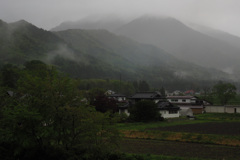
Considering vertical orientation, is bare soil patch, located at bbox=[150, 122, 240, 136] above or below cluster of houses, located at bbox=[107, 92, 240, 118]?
below

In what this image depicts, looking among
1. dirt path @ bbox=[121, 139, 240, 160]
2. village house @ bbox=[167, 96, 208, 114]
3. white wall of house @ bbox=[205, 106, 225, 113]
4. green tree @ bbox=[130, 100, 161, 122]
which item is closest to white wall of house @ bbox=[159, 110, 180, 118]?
green tree @ bbox=[130, 100, 161, 122]

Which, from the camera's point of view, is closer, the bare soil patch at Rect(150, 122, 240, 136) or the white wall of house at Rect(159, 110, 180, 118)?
the bare soil patch at Rect(150, 122, 240, 136)

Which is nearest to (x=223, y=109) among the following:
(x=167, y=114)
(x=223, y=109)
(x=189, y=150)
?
(x=223, y=109)

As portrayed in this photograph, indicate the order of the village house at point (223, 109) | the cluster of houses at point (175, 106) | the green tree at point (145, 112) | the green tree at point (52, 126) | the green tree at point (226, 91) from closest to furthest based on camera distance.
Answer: the green tree at point (52, 126)
the green tree at point (145, 112)
the cluster of houses at point (175, 106)
the village house at point (223, 109)
the green tree at point (226, 91)

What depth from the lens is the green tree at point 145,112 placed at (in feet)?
155

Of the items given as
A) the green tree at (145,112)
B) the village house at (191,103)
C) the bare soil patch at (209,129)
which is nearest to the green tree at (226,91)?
the village house at (191,103)

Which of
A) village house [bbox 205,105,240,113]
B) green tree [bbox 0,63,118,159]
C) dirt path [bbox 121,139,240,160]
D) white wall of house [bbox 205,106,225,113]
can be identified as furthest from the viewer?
white wall of house [bbox 205,106,225,113]

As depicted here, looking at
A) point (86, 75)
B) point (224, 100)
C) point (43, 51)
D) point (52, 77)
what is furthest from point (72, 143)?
point (43, 51)

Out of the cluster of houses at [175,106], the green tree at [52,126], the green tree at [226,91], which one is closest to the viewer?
the green tree at [52,126]

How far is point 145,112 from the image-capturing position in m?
47.3

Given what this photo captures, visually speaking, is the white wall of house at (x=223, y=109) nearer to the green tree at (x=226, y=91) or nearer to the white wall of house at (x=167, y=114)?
the green tree at (x=226, y=91)

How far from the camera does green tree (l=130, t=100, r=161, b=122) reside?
4728 centimetres

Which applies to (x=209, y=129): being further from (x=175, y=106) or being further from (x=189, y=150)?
(x=175, y=106)

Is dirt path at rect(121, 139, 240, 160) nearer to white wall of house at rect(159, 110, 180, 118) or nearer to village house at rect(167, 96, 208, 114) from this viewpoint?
white wall of house at rect(159, 110, 180, 118)
